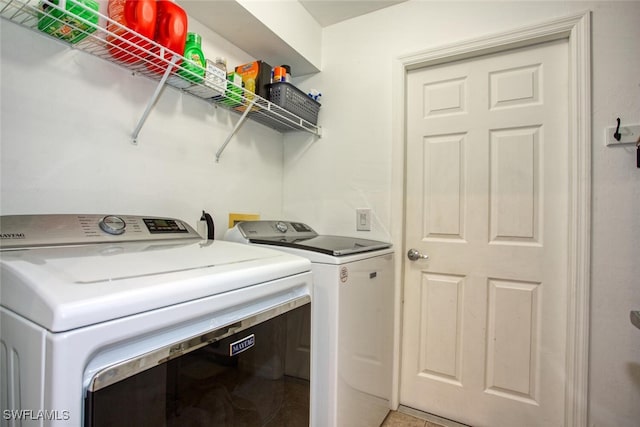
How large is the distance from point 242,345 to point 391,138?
1.44 meters

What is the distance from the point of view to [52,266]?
657mm

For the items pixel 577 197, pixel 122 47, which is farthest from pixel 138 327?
pixel 577 197

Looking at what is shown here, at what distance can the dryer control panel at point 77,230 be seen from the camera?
84 centimetres

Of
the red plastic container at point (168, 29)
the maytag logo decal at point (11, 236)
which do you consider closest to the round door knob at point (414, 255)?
the red plastic container at point (168, 29)

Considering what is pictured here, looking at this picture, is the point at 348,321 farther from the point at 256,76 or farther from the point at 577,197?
the point at 256,76

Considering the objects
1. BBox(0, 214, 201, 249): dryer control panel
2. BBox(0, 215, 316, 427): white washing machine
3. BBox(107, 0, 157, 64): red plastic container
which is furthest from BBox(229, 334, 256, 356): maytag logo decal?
BBox(107, 0, 157, 64): red plastic container

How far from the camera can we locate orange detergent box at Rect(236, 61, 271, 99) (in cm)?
166

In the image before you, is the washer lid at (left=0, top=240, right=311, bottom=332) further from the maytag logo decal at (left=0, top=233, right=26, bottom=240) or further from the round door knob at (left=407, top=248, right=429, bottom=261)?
the round door knob at (left=407, top=248, right=429, bottom=261)

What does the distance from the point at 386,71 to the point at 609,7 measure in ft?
3.37

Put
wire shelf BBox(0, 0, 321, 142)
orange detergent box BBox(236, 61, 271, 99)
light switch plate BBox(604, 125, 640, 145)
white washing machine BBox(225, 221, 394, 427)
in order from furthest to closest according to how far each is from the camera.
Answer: orange detergent box BBox(236, 61, 271, 99) → light switch plate BBox(604, 125, 640, 145) → white washing machine BBox(225, 221, 394, 427) → wire shelf BBox(0, 0, 321, 142)

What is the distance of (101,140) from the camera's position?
1.17 meters

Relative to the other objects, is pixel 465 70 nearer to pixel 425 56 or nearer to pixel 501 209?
pixel 425 56

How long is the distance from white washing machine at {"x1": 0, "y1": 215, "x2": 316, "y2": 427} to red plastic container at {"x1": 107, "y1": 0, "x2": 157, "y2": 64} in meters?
0.61

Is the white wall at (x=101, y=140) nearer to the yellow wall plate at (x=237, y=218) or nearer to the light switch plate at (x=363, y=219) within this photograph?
the yellow wall plate at (x=237, y=218)
